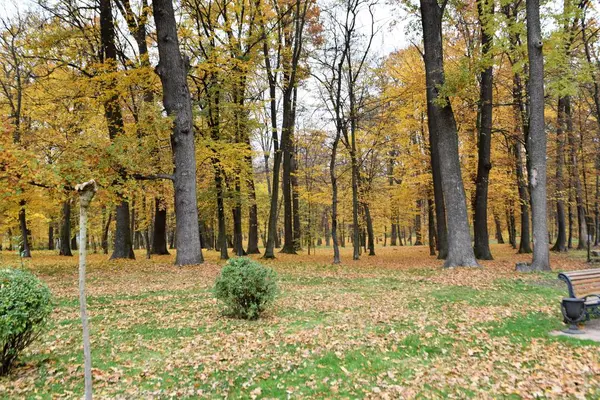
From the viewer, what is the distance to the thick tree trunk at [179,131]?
40.5ft

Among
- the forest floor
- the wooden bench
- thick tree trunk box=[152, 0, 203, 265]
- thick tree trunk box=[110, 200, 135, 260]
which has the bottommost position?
the forest floor

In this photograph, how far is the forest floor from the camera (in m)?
3.71

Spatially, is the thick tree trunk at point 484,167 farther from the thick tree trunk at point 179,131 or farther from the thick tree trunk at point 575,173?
the thick tree trunk at point 179,131

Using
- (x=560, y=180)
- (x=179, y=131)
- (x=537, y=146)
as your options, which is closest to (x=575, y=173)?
(x=560, y=180)

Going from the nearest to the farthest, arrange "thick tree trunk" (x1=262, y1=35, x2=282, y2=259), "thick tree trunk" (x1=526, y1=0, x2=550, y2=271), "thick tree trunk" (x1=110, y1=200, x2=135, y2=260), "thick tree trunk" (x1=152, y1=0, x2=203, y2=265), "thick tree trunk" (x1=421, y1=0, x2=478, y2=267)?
"thick tree trunk" (x1=526, y1=0, x2=550, y2=271) < "thick tree trunk" (x1=421, y1=0, x2=478, y2=267) < "thick tree trunk" (x1=152, y1=0, x2=203, y2=265) < "thick tree trunk" (x1=110, y1=200, x2=135, y2=260) < "thick tree trunk" (x1=262, y1=35, x2=282, y2=259)

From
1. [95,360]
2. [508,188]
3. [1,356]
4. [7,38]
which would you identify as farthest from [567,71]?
[7,38]

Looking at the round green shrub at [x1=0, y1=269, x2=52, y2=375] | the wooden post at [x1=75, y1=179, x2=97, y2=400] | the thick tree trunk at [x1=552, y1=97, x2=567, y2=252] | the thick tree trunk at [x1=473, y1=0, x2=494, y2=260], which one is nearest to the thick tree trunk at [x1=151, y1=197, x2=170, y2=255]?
the thick tree trunk at [x1=473, y1=0, x2=494, y2=260]

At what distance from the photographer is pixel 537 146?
10.3 metres

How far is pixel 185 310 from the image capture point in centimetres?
685

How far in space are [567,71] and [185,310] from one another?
13.3m

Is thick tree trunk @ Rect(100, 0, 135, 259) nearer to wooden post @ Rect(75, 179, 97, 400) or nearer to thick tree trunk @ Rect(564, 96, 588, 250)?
wooden post @ Rect(75, 179, 97, 400)

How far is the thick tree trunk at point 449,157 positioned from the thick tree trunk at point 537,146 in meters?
1.86

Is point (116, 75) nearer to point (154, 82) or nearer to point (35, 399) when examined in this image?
point (154, 82)

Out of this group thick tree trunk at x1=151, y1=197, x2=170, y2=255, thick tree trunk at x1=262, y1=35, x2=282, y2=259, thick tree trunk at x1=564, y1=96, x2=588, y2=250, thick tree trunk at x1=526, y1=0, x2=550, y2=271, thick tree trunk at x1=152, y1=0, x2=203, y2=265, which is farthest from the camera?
thick tree trunk at x1=151, y1=197, x2=170, y2=255
